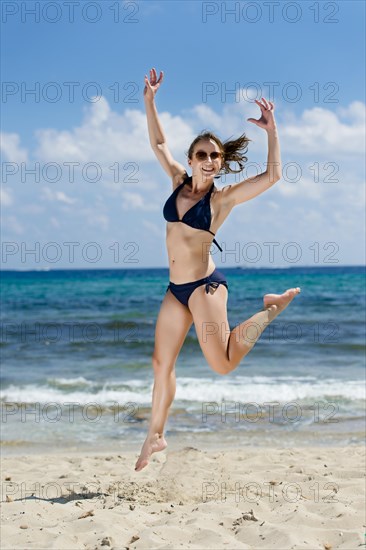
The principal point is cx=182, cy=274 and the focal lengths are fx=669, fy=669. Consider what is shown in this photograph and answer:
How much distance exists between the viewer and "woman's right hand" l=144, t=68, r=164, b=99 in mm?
5234

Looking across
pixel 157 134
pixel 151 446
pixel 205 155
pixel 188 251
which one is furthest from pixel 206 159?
pixel 151 446

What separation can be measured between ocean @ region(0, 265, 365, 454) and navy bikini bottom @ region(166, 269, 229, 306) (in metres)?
4.04

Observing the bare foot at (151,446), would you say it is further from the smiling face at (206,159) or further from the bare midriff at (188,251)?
the smiling face at (206,159)

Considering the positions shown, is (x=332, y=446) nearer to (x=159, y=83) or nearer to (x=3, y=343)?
(x=159, y=83)

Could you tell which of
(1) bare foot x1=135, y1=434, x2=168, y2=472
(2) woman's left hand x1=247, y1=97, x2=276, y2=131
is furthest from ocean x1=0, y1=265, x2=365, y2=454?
(2) woman's left hand x1=247, y1=97, x2=276, y2=131

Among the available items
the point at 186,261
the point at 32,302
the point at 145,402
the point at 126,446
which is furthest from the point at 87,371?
the point at 32,302

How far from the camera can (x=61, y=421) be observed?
9.75 metres

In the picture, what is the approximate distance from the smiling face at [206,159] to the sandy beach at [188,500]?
2580 millimetres

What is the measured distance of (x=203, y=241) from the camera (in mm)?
5000

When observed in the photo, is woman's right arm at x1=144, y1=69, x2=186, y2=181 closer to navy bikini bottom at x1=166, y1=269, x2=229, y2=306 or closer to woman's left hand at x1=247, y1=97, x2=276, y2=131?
woman's left hand at x1=247, y1=97, x2=276, y2=131

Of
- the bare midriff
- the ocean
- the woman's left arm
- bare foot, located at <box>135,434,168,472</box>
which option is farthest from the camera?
the ocean

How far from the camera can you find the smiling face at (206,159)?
197 inches

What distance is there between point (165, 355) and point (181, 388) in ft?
22.7

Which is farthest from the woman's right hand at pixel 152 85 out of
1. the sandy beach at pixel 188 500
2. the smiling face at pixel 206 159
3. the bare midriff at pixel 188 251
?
the sandy beach at pixel 188 500
